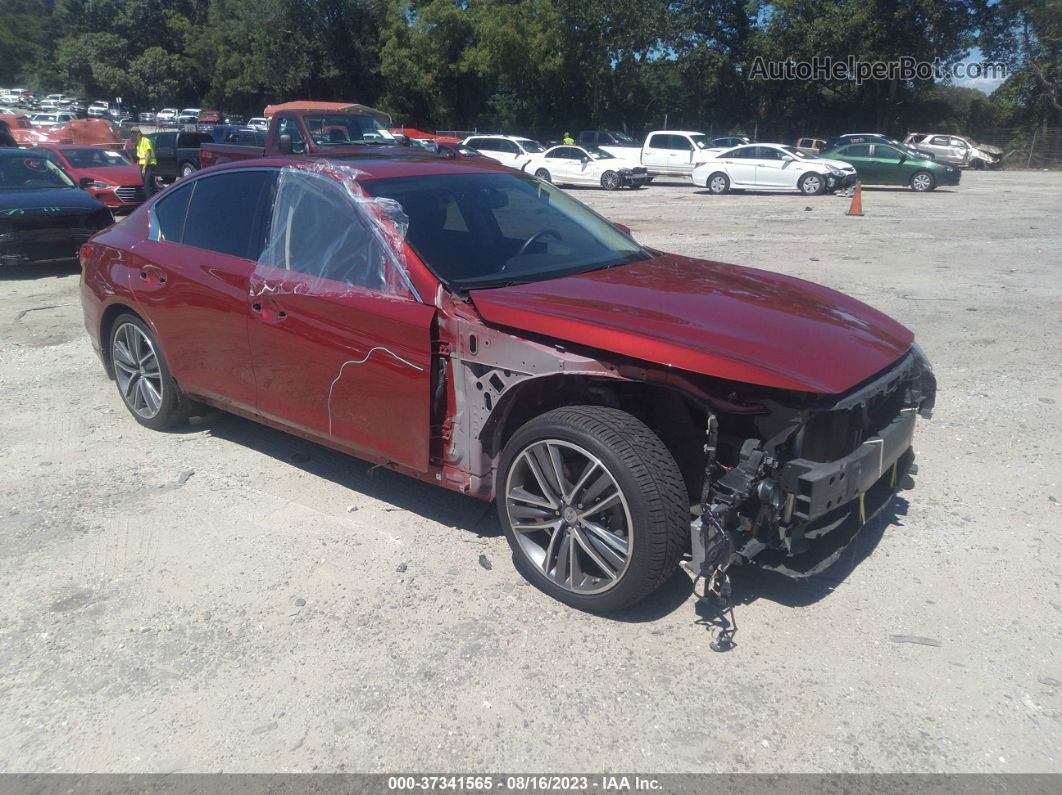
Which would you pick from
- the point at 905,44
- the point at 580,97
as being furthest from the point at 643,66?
the point at 905,44

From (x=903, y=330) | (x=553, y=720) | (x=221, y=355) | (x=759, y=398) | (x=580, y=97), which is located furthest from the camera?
(x=580, y=97)

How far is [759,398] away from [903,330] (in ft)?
4.29

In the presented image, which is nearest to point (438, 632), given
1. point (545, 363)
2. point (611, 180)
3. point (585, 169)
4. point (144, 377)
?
point (545, 363)

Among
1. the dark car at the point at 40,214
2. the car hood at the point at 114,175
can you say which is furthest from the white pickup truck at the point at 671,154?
the dark car at the point at 40,214

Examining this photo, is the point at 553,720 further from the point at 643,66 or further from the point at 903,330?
the point at 643,66

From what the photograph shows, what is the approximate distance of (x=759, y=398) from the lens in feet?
10.9

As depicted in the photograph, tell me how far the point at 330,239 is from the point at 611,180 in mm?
23927

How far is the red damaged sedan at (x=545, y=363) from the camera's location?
331cm

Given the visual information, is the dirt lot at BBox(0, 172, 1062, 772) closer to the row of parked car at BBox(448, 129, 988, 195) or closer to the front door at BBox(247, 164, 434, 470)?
the front door at BBox(247, 164, 434, 470)

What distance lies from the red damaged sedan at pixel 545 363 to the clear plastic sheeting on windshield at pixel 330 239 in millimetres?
12

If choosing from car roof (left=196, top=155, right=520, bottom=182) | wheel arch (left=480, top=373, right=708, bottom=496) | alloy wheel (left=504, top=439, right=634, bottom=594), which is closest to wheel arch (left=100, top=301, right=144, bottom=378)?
car roof (left=196, top=155, right=520, bottom=182)

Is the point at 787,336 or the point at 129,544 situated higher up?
the point at 787,336

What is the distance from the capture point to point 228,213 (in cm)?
492

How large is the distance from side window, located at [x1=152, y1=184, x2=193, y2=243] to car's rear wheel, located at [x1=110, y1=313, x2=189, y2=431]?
23.2 inches
